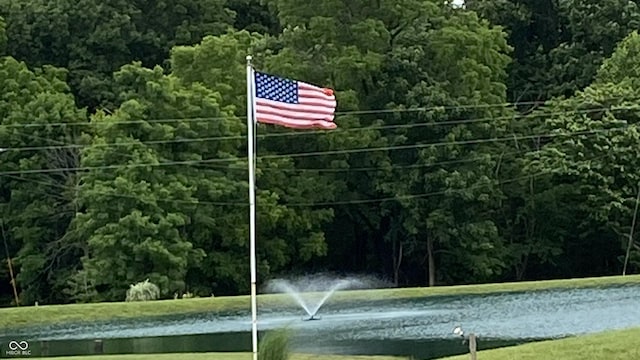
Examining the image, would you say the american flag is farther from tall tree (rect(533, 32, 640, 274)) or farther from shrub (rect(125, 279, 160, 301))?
tall tree (rect(533, 32, 640, 274))

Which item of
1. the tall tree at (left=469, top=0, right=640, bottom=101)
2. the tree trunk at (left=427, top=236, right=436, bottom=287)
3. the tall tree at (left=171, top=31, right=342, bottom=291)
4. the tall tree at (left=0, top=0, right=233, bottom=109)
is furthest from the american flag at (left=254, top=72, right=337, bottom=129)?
the tall tree at (left=469, top=0, right=640, bottom=101)

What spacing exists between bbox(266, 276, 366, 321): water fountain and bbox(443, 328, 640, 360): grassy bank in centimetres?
1094

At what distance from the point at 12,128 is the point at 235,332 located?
15.6 metres

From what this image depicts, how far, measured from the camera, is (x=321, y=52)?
123 feet

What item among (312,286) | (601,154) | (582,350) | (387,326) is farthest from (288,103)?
(601,154)

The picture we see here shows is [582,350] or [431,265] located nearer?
[582,350]

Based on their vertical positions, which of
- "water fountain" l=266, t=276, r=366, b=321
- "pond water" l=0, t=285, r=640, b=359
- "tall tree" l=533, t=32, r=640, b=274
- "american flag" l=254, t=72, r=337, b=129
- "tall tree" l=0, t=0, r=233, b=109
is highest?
"tall tree" l=0, t=0, r=233, b=109

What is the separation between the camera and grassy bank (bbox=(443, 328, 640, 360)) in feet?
43.4

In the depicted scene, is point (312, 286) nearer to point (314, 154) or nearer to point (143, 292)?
point (314, 154)

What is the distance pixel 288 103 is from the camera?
40.5ft

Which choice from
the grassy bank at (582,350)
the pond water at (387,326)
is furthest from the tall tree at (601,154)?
the grassy bank at (582,350)

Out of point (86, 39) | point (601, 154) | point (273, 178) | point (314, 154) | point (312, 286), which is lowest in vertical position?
point (312, 286)

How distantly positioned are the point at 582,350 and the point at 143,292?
691 inches

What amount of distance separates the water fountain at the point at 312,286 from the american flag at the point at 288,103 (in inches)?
505
